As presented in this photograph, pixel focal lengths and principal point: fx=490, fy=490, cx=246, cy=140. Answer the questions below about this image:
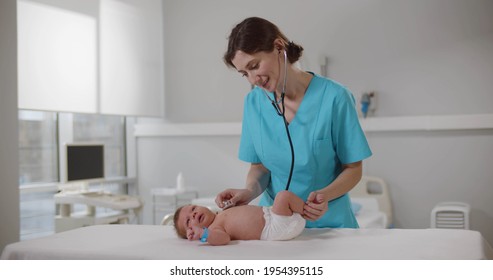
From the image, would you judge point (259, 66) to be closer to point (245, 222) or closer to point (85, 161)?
point (245, 222)

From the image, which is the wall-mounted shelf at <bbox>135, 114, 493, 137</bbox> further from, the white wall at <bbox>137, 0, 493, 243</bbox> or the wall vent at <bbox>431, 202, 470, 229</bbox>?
the wall vent at <bbox>431, 202, 470, 229</bbox>

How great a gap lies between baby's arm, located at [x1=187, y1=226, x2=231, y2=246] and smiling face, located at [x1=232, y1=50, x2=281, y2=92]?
Result: 372 mm

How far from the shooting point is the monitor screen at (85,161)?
2.90 metres

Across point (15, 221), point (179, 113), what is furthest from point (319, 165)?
point (179, 113)

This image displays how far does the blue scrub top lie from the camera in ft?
4.15

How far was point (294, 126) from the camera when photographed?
51.6 inches

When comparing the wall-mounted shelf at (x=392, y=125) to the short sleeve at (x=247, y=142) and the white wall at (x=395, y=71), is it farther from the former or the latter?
the short sleeve at (x=247, y=142)

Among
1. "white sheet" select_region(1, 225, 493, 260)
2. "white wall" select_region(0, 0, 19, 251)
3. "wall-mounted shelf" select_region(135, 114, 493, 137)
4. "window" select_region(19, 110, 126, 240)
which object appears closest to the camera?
"white sheet" select_region(1, 225, 493, 260)

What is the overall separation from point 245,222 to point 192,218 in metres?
0.15

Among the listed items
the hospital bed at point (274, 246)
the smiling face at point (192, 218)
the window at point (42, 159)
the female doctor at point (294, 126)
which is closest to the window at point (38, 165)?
the window at point (42, 159)

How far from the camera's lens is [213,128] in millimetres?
3123

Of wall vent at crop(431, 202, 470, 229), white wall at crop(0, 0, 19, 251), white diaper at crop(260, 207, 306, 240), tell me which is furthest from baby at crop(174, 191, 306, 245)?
wall vent at crop(431, 202, 470, 229)

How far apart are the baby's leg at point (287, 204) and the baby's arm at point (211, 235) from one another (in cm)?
14
